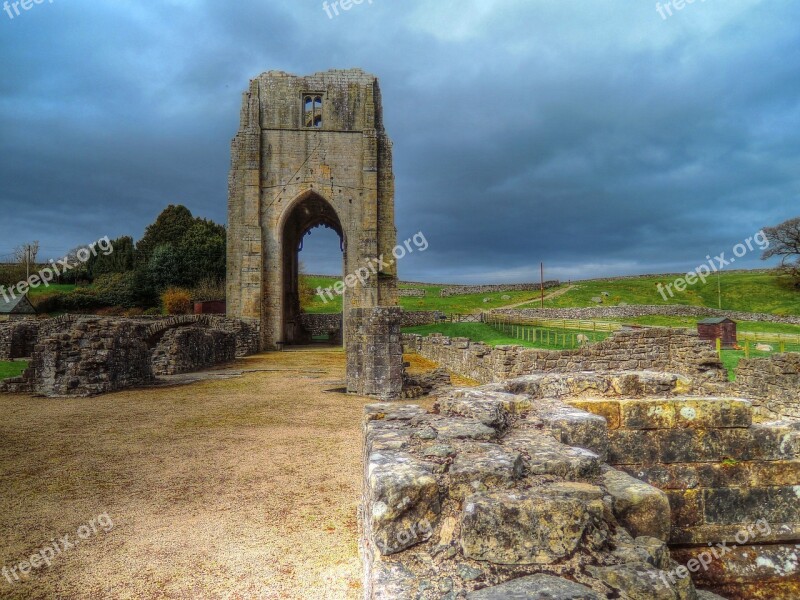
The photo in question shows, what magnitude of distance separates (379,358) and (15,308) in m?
29.2

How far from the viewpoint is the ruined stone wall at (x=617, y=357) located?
41.1 feet

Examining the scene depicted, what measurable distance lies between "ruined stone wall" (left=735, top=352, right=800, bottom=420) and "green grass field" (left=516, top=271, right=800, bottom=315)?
39.6 m

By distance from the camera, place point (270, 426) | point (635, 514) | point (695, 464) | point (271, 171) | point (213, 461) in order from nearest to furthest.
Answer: point (635, 514)
point (695, 464)
point (213, 461)
point (270, 426)
point (271, 171)

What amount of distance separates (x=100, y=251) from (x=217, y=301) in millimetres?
22034

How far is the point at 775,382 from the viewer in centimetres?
963

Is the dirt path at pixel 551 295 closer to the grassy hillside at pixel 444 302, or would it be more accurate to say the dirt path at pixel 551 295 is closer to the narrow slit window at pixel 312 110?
the grassy hillside at pixel 444 302

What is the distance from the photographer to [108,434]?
7527mm

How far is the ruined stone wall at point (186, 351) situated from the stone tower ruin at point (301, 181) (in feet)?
18.9

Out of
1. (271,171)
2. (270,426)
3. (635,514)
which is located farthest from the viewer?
(271,171)

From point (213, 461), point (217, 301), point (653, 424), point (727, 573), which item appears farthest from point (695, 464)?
point (217, 301)

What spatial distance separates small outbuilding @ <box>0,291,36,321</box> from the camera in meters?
28.6

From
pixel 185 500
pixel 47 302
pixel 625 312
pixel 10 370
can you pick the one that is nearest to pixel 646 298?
pixel 625 312

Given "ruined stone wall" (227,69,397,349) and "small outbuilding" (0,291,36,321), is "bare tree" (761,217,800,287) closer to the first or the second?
"ruined stone wall" (227,69,397,349)

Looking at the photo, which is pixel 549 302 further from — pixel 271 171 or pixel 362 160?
pixel 271 171
